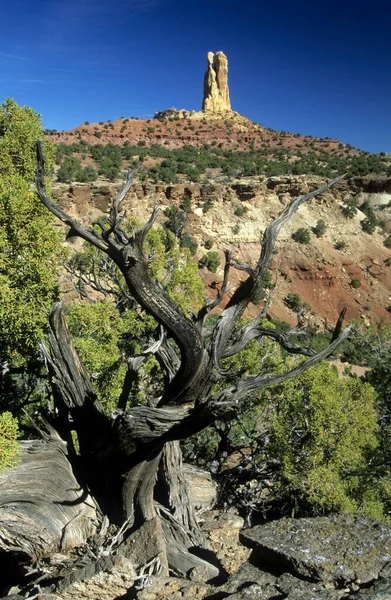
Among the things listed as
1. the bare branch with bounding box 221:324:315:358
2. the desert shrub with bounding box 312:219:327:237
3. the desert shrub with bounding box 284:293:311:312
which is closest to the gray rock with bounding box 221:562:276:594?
the bare branch with bounding box 221:324:315:358

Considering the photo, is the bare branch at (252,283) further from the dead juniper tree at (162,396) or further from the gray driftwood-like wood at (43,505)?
the gray driftwood-like wood at (43,505)

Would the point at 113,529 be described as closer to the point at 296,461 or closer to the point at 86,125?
the point at 296,461

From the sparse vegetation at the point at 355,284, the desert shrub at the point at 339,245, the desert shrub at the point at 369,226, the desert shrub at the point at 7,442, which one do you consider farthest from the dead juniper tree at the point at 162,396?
the desert shrub at the point at 369,226

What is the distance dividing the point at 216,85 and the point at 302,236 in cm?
6788

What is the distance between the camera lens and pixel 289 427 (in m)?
11.0

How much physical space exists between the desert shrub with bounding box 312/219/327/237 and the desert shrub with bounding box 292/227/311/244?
1.40 metres

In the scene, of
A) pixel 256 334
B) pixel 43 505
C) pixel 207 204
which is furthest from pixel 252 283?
pixel 207 204

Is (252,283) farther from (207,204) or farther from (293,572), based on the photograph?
(207,204)

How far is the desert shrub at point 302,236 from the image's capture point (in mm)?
41438

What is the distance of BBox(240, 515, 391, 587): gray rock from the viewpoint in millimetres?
4625

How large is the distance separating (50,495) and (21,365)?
124 inches

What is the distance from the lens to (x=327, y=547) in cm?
506

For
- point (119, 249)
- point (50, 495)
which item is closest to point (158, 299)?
point (119, 249)

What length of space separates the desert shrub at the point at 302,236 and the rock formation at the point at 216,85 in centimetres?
5966
